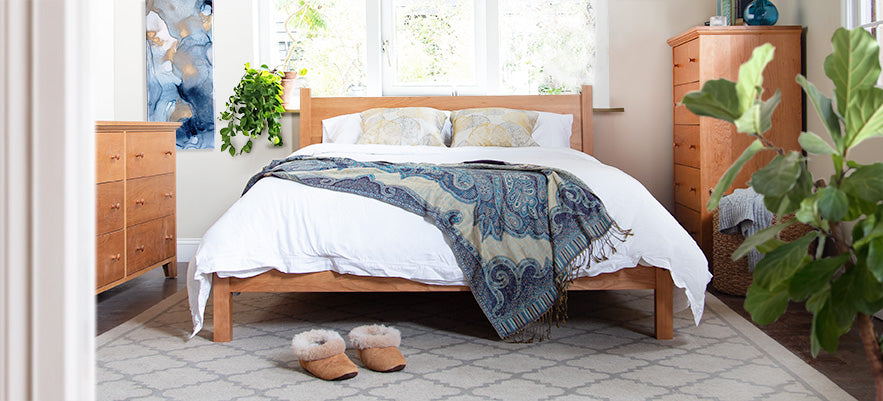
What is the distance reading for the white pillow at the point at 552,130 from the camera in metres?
4.43

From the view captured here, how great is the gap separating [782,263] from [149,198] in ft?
10.8

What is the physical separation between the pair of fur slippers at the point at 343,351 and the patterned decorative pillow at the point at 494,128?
1.86 m

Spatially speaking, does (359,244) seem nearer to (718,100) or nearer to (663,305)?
(663,305)

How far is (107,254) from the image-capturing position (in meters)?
3.33

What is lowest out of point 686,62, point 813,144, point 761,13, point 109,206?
point 109,206

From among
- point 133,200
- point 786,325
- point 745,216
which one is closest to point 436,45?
point 133,200

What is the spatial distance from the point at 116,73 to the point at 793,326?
4.03m

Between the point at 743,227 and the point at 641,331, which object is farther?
the point at 743,227

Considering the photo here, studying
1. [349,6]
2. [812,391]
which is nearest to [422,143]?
[349,6]

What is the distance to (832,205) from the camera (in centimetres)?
103

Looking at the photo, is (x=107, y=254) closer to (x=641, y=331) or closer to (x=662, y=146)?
(x=641, y=331)
